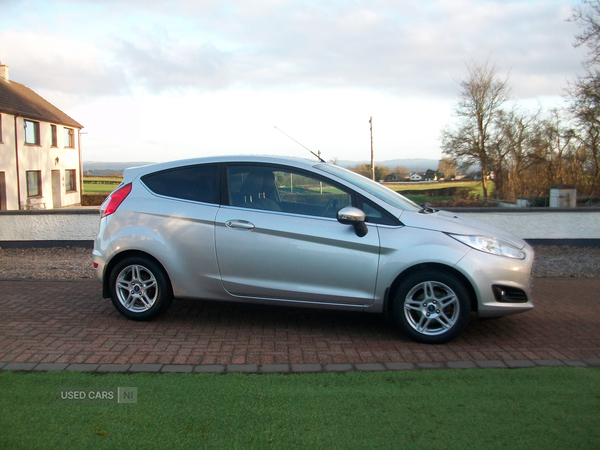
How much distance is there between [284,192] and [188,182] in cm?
103

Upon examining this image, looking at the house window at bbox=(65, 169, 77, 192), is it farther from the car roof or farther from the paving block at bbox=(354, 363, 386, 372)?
the paving block at bbox=(354, 363, 386, 372)

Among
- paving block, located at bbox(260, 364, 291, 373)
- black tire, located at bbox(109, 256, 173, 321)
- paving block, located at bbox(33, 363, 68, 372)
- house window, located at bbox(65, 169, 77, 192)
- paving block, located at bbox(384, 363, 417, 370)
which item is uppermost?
house window, located at bbox(65, 169, 77, 192)

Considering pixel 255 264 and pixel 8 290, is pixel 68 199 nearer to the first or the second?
pixel 8 290

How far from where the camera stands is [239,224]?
17.1ft

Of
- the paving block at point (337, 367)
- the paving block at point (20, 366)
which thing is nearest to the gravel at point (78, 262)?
the paving block at point (20, 366)

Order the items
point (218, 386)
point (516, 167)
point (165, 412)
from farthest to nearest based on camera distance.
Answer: point (516, 167) < point (218, 386) < point (165, 412)

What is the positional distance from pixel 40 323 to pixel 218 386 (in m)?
2.69

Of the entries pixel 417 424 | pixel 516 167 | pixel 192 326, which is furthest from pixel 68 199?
pixel 417 424

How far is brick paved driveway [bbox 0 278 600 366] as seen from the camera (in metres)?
4.61

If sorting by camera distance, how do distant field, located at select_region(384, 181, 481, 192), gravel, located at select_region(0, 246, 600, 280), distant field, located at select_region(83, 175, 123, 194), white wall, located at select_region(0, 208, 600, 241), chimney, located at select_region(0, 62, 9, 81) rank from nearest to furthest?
gravel, located at select_region(0, 246, 600, 280)
white wall, located at select_region(0, 208, 600, 241)
chimney, located at select_region(0, 62, 9, 81)
distant field, located at select_region(384, 181, 481, 192)
distant field, located at select_region(83, 175, 123, 194)

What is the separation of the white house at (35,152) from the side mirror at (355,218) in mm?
30036

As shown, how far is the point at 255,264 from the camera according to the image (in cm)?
518

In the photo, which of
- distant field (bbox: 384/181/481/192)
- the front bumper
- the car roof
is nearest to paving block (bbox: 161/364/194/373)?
the car roof

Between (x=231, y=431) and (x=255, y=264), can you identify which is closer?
(x=231, y=431)
